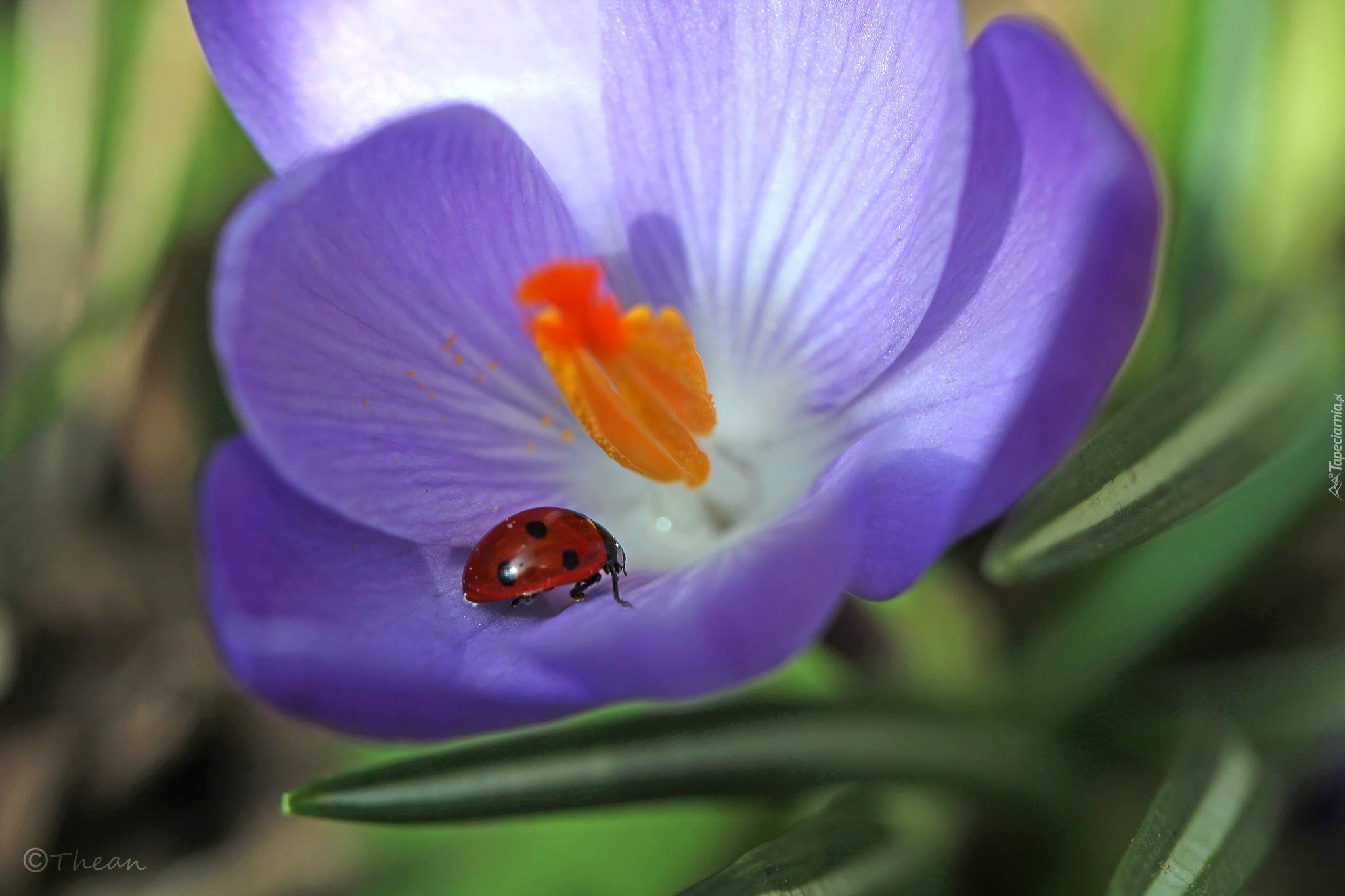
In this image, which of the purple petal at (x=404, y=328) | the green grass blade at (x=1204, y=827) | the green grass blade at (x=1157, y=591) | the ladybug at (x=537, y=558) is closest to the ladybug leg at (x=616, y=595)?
the ladybug at (x=537, y=558)

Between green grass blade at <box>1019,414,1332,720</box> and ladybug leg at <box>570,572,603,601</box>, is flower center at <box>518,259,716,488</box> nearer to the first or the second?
ladybug leg at <box>570,572,603,601</box>

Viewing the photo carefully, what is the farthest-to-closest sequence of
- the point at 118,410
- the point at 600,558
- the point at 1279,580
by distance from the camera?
the point at 118,410, the point at 1279,580, the point at 600,558

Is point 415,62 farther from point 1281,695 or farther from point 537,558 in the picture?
point 1281,695

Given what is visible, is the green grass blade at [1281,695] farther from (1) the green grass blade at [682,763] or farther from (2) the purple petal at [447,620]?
(2) the purple petal at [447,620]

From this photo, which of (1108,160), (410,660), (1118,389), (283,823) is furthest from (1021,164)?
(283,823)

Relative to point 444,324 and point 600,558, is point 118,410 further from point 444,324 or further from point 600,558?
point 600,558

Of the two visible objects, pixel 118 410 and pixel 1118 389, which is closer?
pixel 1118 389

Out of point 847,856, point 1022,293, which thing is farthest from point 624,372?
point 847,856
